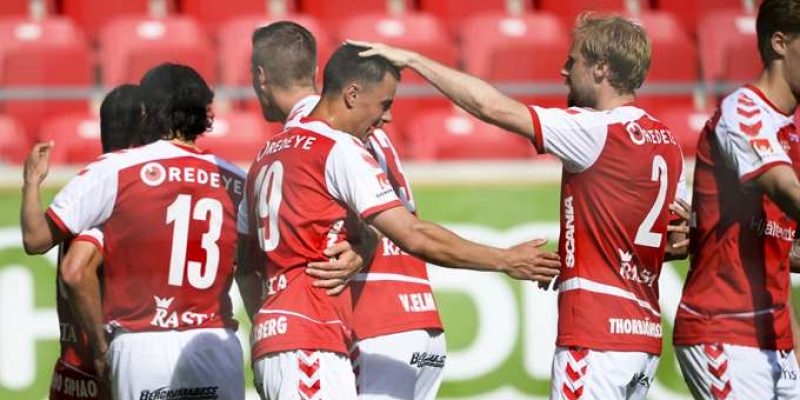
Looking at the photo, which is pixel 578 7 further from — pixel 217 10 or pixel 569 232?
pixel 569 232

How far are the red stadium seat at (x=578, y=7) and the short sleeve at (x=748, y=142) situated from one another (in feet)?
15.1

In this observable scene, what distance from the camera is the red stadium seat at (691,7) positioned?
32.2ft

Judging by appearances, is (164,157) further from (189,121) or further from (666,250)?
(666,250)

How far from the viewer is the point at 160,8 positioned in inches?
379

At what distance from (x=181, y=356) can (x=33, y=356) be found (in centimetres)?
183

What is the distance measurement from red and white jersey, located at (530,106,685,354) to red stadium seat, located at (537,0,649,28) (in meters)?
4.78

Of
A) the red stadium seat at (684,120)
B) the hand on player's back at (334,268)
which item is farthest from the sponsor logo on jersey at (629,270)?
the red stadium seat at (684,120)

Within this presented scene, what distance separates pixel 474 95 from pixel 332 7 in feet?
16.6

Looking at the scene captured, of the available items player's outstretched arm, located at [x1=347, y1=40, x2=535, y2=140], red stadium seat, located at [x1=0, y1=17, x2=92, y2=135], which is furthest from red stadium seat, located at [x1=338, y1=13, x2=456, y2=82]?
player's outstretched arm, located at [x1=347, y1=40, x2=535, y2=140]

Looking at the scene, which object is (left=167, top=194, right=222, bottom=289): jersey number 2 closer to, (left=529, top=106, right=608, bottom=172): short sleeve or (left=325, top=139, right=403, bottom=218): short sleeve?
(left=325, top=139, right=403, bottom=218): short sleeve

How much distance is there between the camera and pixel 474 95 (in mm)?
4719

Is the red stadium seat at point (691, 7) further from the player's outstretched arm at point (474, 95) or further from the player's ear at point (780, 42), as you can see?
the player's outstretched arm at point (474, 95)

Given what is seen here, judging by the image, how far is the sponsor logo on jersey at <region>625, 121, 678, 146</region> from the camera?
4875 mm

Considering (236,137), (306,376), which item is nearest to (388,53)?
(306,376)
